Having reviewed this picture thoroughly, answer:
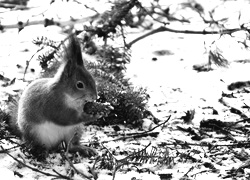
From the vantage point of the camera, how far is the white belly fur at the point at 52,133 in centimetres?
254

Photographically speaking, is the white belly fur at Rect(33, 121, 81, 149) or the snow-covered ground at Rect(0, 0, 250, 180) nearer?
the white belly fur at Rect(33, 121, 81, 149)

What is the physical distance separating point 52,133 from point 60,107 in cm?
17

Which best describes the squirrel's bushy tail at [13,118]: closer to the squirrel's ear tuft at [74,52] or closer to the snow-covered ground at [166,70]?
the snow-covered ground at [166,70]

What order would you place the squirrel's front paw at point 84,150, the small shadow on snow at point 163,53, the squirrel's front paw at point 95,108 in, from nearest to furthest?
the squirrel's front paw at point 84,150, the squirrel's front paw at point 95,108, the small shadow on snow at point 163,53

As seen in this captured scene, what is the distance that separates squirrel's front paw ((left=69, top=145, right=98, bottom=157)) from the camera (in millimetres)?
2594

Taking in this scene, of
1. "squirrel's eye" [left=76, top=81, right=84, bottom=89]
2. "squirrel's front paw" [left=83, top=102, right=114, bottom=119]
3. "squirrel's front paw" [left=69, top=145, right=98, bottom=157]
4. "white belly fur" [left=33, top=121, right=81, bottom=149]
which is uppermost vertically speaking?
"squirrel's eye" [left=76, top=81, right=84, bottom=89]

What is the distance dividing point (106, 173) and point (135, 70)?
2012mm

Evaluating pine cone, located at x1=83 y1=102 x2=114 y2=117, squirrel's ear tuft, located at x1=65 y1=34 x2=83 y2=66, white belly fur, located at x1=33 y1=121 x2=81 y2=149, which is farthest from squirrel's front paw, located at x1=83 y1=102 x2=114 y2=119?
squirrel's ear tuft, located at x1=65 y1=34 x2=83 y2=66

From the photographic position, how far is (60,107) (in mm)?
A: 2557

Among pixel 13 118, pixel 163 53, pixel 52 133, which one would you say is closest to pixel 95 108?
pixel 52 133

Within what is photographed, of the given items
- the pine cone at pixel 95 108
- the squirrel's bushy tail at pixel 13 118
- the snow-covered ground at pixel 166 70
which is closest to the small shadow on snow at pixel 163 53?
the snow-covered ground at pixel 166 70

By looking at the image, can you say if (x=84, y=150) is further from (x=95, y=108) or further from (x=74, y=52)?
(x=74, y=52)

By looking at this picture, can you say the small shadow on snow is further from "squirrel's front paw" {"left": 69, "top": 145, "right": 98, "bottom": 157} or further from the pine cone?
"squirrel's front paw" {"left": 69, "top": 145, "right": 98, "bottom": 157}

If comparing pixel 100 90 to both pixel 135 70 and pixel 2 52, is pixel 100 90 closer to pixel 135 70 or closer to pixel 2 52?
pixel 135 70
